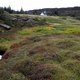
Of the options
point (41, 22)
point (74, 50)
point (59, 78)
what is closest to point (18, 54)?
point (74, 50)

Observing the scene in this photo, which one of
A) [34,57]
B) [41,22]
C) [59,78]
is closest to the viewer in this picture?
[59,78]

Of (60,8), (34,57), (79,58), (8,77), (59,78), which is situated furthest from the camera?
(60,8)

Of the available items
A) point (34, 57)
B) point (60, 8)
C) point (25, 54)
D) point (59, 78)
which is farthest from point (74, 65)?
point (60, 8)

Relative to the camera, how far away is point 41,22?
74.2 meters

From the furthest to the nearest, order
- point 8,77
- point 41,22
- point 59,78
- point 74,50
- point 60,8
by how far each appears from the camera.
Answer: point 60,8 < point 41,22 < point 74,50 < point 8,77 < point 59,78

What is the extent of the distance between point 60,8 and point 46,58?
112854mm

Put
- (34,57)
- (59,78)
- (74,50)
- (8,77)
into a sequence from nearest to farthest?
(59,78), (8,77), (34,57), (74,50)

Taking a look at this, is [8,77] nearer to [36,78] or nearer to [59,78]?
[36,78]

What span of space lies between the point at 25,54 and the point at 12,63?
3.30m

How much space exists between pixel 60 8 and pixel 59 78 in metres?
118

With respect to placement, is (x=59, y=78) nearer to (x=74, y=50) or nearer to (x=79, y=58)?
(x=79, y=58)

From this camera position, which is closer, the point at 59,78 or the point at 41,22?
the point at 59,78

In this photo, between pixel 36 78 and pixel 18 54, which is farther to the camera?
pixel 18 54

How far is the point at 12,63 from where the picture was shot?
28.0 metres
